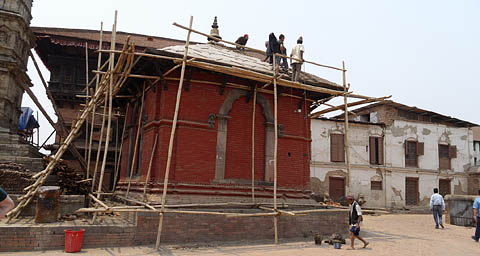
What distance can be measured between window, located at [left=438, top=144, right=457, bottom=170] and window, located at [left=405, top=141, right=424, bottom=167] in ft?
8.30

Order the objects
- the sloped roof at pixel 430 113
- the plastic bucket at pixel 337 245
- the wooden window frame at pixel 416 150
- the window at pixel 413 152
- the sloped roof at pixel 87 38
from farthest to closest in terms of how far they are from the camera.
A: the sloped roof at pixel 430 113
the window at pixel 413 152
the wooden window frame at pixel 416 150
the sloped roof at pixel 87 38
the plastic bucket at pixel 337 245

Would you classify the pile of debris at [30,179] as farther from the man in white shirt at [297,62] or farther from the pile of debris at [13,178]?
the man in white shirt at [297,62]

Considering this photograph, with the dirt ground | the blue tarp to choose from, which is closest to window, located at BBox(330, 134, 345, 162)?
the dirt ground

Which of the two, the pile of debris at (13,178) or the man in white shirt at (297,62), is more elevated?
the man in white shirt at (297,62)

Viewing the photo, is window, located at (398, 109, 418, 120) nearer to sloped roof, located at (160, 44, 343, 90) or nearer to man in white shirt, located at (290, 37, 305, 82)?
sloped roof, located at (160, 44, 343, 90)

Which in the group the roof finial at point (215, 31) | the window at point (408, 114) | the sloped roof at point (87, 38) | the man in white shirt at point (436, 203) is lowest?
the man in white shirt at point (436, 203)

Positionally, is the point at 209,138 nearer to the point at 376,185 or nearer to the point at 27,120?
the point at 376,185

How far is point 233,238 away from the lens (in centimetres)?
1077

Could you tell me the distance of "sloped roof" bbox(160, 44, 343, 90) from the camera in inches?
481

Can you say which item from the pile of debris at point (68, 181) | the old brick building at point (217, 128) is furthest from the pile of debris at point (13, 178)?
the old brick building at point (217, 128)

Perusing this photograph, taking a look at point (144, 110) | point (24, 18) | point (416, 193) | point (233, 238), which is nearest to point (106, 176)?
point (24, 18)

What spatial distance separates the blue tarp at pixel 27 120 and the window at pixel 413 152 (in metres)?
32.1

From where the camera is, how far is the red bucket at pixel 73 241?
839cm

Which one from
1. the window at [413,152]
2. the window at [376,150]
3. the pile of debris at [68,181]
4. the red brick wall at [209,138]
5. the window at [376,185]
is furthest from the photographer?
the window at [413,152]
